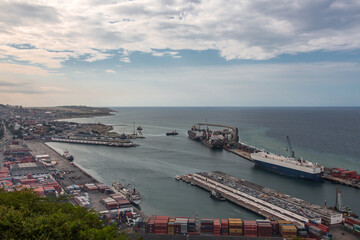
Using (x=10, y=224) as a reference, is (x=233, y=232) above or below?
below

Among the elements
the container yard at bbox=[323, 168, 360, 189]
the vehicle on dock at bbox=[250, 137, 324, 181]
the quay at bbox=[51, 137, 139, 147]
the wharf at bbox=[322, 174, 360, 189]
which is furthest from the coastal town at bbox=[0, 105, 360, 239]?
the quay at bbox=[51, 137, 139, 147]

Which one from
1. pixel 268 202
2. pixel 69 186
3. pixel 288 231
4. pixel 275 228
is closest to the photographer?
pixel 288 231

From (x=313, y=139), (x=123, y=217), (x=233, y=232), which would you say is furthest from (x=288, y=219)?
(x=313, y=139)

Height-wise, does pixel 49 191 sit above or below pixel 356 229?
above

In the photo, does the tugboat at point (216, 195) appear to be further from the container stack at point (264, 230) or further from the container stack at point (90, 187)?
the container stack at point (90, 187)

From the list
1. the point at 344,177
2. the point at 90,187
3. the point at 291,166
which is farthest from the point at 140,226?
the point at 344,177

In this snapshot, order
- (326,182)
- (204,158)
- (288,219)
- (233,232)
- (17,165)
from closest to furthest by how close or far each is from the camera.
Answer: (233,232), (288,219), (326,182), (17,165), (204,158)

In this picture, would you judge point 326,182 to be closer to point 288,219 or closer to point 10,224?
point 288,219

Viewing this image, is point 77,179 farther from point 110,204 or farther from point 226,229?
point 226,229
